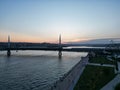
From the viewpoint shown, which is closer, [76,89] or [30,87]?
[76,89]

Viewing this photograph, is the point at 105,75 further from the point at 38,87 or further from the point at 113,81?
the point at 38,87

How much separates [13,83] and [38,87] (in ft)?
15.6

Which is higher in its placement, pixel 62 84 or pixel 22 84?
pixel 62 84

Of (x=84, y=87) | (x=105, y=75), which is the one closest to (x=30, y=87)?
(x=84, y=87)

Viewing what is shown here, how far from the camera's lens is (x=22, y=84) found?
2847 centimetres

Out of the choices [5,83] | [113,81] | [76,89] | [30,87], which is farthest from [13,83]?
[113,81]

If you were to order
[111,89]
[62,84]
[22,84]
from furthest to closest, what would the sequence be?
1. [22,84]
2. [111,89]
3. [62,84]

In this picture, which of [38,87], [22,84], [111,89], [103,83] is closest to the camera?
[111,89]

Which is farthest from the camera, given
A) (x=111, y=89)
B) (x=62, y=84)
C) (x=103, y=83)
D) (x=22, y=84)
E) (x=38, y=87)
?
(x=22, y=84)

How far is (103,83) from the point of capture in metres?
22.8

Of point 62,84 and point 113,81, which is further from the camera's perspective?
point 113,81

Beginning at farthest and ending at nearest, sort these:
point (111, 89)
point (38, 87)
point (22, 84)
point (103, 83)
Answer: point (22, 84)
point (38, 87)
point (103, 83)
point (111, 89)

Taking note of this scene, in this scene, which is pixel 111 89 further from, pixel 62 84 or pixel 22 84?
pixel 22 84

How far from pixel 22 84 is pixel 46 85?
12.1 feet
